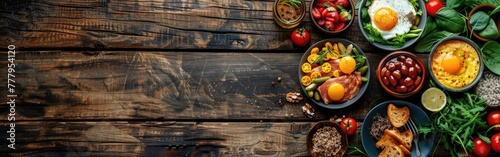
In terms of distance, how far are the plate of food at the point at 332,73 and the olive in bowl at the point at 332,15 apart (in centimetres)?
7

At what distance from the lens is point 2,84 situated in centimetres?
271

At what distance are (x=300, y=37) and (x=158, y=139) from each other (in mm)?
975

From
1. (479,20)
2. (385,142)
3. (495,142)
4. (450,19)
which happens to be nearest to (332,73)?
(385,142)

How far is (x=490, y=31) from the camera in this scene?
2.64 metres

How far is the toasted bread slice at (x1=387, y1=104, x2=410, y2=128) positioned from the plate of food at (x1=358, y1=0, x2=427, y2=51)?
13.0 inches

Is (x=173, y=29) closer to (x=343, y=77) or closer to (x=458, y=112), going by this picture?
(x=343, y=77)

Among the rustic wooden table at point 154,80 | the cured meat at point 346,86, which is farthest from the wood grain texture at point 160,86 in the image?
the cured meat at point 346,86

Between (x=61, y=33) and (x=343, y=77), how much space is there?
62.6 inches

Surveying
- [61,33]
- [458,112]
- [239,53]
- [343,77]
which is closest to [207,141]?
[239,53]

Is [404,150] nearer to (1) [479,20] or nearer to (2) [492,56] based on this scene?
(2) [492,56]

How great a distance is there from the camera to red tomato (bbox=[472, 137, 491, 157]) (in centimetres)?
264

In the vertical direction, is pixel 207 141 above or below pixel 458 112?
below

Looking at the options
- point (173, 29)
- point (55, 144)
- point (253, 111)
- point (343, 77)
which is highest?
point (173, 29)

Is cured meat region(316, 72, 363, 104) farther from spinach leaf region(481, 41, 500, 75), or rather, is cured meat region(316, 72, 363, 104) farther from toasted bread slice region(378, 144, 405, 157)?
spinach leaf region(481, 41, 500, 75)
